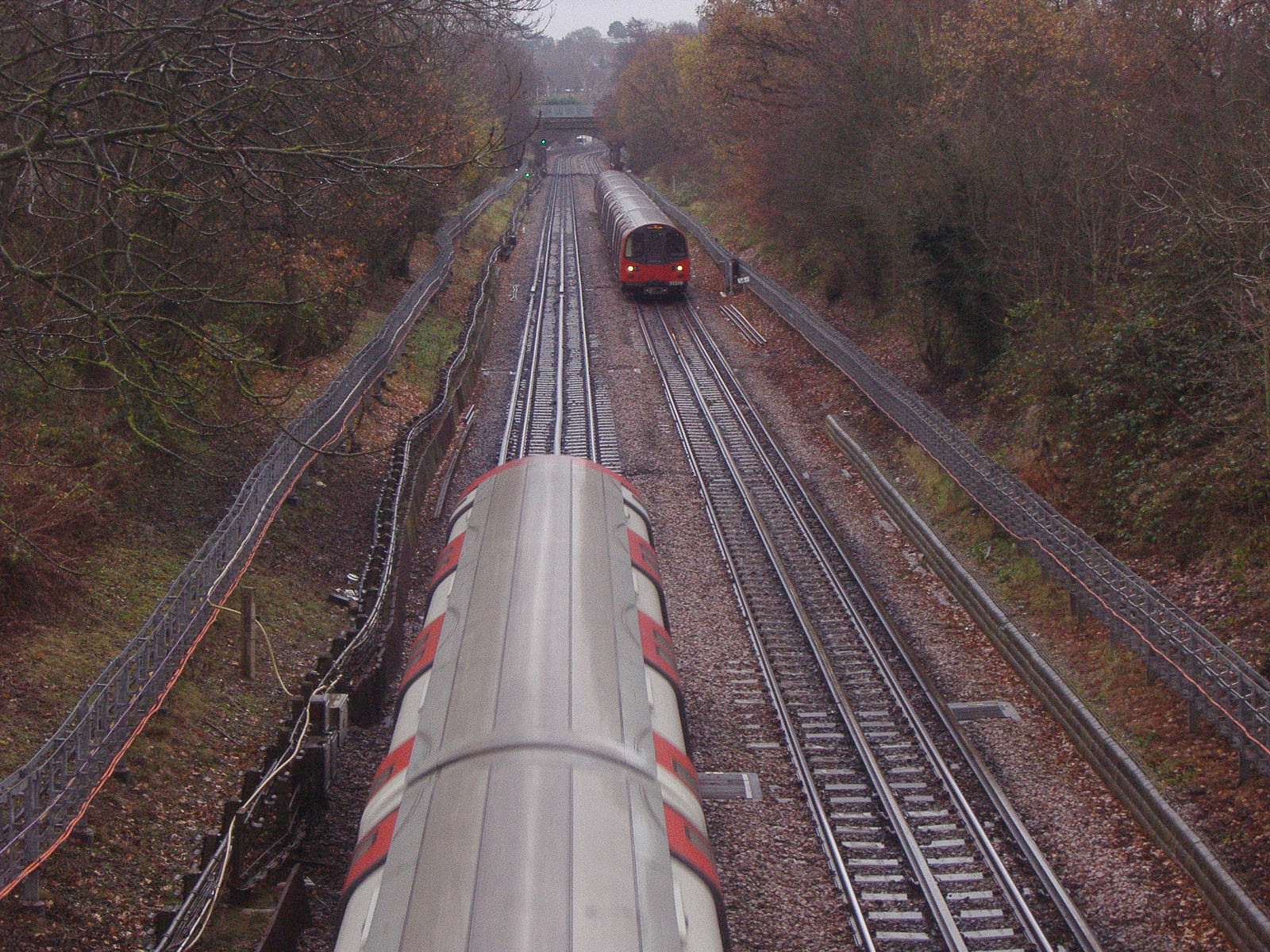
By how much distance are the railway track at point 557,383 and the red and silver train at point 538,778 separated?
1126 cm

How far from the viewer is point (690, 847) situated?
235 inches

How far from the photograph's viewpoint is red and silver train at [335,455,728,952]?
15.8 feet

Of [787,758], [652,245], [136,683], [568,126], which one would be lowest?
[787,758]

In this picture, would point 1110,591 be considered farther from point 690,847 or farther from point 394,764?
point 394,764

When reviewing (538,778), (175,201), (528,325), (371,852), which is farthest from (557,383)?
(538,778)

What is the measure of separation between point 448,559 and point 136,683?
283 centimetres

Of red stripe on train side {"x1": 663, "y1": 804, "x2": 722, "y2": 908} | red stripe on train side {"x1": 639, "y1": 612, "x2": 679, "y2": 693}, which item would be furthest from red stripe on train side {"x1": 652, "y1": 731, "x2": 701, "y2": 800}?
red stripe on train side {"x1": 639, "y1": 612, "x2": 679, "y2": 693}

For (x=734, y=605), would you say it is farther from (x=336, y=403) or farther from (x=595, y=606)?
(x=336, y=403)

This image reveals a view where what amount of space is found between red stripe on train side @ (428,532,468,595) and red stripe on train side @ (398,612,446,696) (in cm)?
83

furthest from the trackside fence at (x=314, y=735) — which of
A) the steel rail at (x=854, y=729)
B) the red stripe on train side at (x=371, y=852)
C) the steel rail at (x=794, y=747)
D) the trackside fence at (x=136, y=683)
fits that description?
the steel rail at (x=854, y=729)

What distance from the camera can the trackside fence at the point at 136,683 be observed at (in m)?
7.08

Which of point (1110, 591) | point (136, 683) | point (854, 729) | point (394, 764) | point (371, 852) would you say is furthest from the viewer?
point (1110, 591)

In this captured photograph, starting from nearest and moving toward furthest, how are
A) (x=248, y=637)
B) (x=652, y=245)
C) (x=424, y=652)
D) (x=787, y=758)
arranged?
(x=424, y=652), (x=787, y=758), (x=248, y=637), (x=652, y=245)

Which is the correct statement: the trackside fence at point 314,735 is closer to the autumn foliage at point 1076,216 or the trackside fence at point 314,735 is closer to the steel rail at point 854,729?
the steel rail at point 854,729
